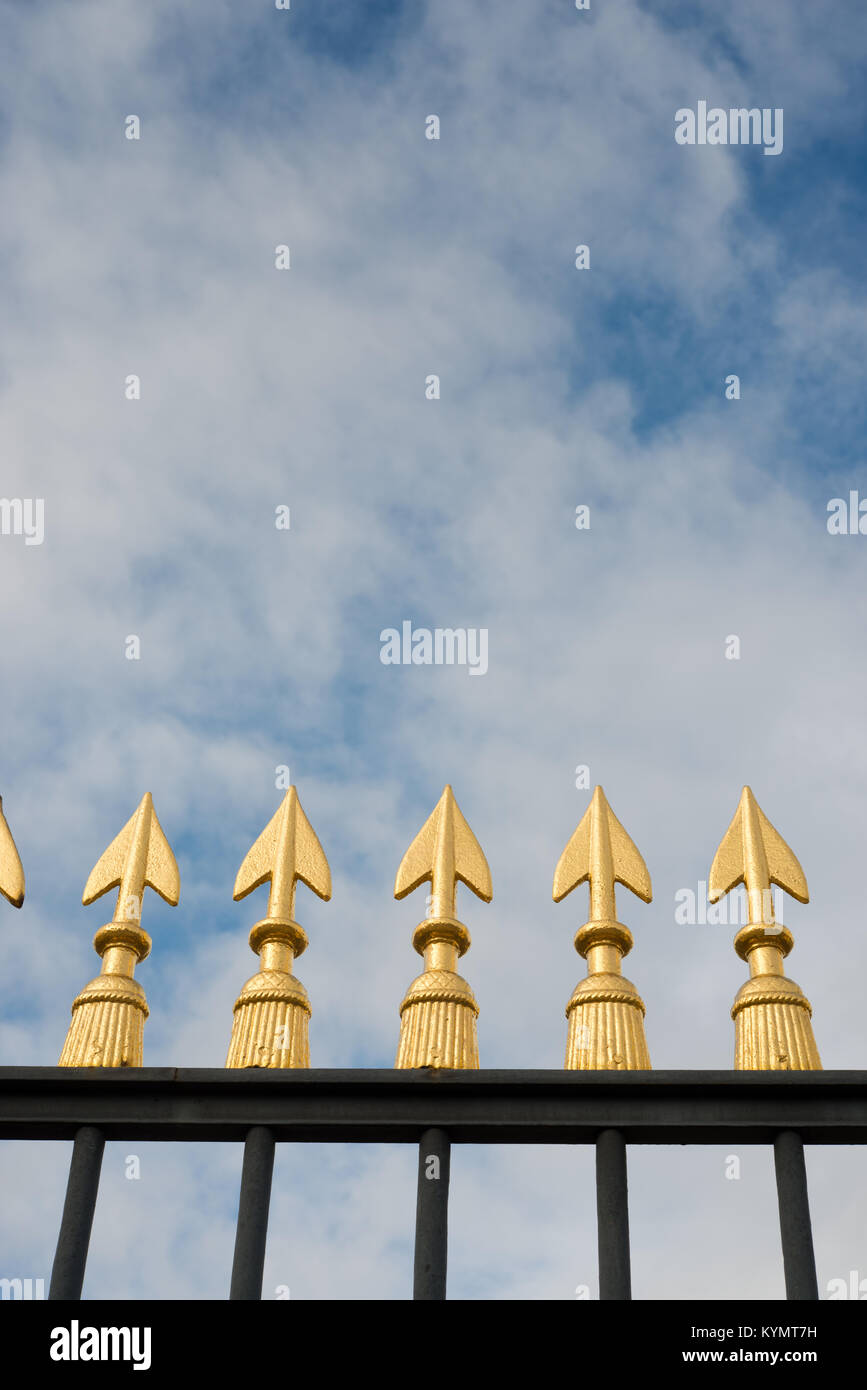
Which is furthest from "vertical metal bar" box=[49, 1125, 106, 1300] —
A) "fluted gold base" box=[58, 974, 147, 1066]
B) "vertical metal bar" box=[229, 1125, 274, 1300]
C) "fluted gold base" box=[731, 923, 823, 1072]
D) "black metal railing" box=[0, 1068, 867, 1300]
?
"fluted gold base" box=[731, 923, 823, 1072]

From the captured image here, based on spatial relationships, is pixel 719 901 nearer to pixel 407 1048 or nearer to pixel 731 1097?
pixel 731 1097

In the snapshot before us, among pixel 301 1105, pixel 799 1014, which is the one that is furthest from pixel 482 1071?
pixel 799 1014

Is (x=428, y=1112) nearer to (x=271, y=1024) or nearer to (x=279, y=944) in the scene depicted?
(x=271, y=1024)

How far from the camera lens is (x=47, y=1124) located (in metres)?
8.89

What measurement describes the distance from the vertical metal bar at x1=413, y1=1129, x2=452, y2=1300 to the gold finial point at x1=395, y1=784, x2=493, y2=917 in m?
1.49

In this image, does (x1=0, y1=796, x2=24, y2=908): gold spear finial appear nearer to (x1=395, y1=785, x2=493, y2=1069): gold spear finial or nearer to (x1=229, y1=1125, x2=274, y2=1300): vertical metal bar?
(x1=229, y1=1125, x2=274, y2=1300): vertical metal bar

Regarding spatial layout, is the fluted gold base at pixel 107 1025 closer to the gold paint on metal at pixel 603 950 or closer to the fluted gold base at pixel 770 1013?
the gold paint on metal at pixel 603 950

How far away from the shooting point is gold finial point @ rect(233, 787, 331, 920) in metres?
9.77

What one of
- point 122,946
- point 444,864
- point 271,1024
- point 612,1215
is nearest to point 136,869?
point 122,946

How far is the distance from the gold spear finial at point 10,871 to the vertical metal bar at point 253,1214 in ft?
7.36
